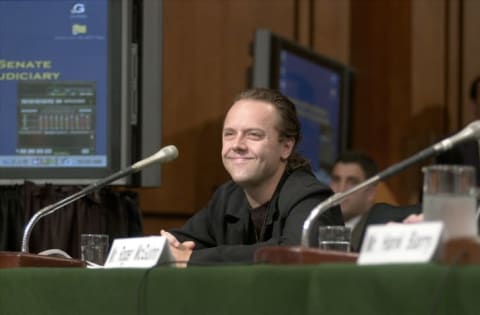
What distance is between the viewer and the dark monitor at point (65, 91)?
15.9 feet

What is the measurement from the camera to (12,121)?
15.9ft

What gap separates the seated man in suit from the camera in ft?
19.7

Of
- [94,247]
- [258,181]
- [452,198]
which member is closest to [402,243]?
[452,198]

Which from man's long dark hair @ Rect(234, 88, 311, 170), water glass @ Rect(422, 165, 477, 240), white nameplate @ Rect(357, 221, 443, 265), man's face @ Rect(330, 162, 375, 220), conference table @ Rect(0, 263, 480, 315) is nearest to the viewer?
conference table @ Rect(0, 263, 480, 315)

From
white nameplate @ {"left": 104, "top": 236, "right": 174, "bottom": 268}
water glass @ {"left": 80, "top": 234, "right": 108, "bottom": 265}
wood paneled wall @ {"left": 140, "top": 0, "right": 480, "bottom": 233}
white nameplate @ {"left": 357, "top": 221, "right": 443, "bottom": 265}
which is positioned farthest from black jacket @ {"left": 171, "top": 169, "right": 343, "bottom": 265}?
wood paneled wall @ {"left": 140, "top": 0, "right": 480, "bottom": 233}

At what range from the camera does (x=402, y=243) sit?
2133 millimetres

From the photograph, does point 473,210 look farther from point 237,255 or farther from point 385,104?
point 385,104

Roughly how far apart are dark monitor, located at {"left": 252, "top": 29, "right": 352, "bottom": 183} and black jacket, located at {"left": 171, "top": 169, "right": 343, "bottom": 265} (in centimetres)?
177

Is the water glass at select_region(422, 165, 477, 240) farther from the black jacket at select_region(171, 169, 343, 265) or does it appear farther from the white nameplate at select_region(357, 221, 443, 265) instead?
the black jacket at select_region(171, 169, 343, 265)

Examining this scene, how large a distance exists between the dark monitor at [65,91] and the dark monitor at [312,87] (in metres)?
1.08

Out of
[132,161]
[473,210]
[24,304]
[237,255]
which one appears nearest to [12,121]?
[132,161]

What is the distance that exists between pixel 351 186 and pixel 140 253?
11.9ft

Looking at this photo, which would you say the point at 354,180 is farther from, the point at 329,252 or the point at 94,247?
the point at 329,252

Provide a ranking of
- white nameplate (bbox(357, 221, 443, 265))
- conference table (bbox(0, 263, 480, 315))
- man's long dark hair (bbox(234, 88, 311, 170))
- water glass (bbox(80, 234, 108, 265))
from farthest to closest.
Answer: man's long dark hair (bbox(234, 88, 311, 170)) → water glass (bbox(80, 234, 108, 265)) → white nameplate (bbox(357, 221, 443, 265)) → conference table (bbox(0, 263, 480, 315))
